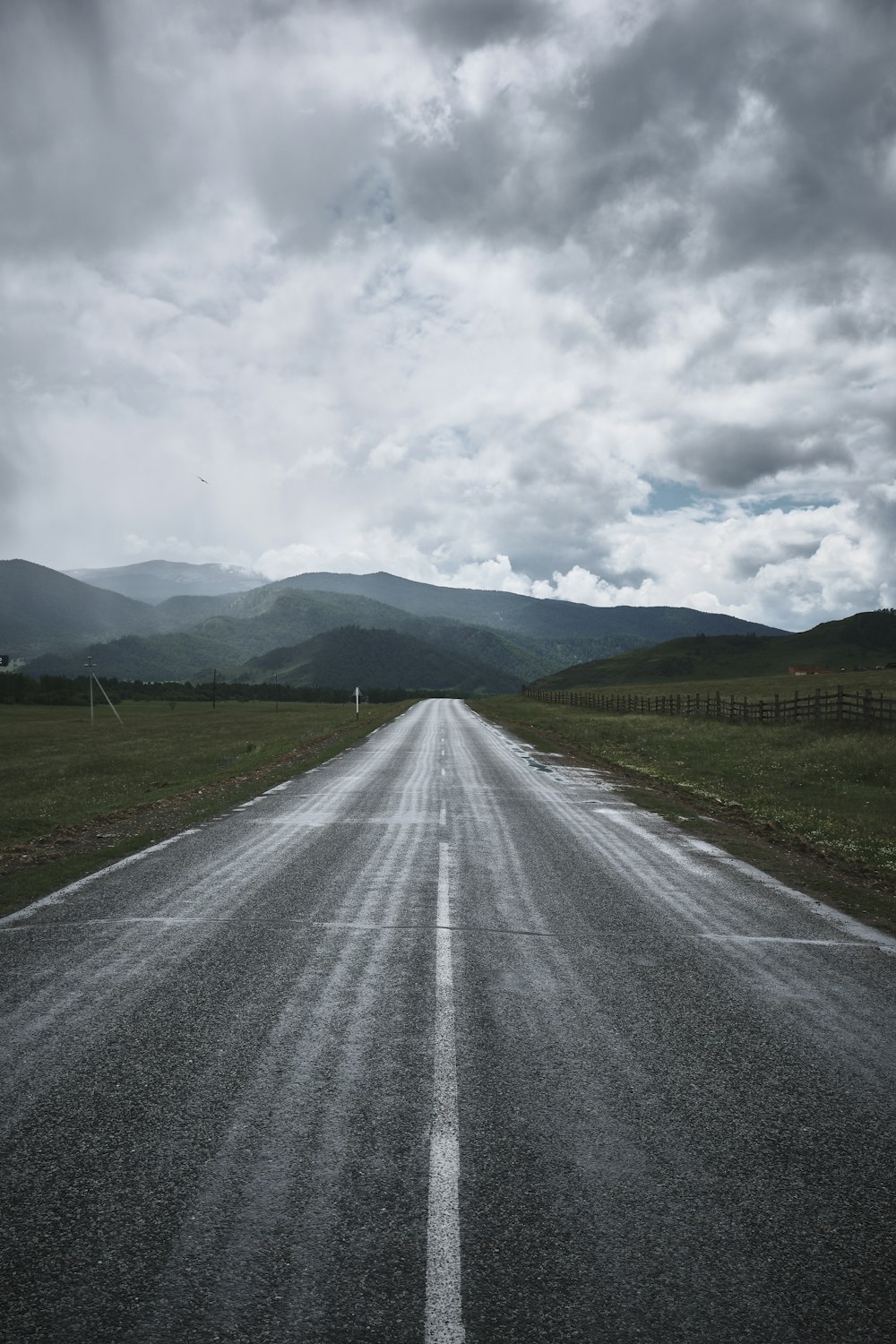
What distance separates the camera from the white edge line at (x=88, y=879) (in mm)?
7645

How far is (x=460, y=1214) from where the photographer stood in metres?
3.19

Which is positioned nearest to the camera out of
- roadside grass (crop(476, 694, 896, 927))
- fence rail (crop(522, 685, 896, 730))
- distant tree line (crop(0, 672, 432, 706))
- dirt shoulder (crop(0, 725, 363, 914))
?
dirt shoulder (crop(0, 725, 363, 914))

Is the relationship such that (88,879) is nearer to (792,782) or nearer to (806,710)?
(792,782)

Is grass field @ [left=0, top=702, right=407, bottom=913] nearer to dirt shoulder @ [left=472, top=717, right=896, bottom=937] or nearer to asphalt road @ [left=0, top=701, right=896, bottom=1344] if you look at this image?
asphalt road @ [left=0, top=701, right=896, bottom=1344]

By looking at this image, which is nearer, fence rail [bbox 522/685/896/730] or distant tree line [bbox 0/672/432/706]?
fence rail [bbox 522/685/896/730]

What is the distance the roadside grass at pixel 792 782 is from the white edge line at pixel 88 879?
9.70 metres

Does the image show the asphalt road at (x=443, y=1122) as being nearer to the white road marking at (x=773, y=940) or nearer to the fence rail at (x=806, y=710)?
the white road marking at (x=773, y=940)

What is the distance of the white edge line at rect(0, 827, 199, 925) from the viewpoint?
7.64 meters

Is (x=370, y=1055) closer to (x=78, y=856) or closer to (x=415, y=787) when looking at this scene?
(x=78, y=856)

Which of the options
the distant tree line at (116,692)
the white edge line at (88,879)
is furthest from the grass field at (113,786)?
the distant tree line at (116,692)

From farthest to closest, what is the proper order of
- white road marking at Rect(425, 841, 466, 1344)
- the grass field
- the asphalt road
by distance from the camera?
the grass field, the asphalt road, white road marking at Rect(425, 841, 466, 1344)

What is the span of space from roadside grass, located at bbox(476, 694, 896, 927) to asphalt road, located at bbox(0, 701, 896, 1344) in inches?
146

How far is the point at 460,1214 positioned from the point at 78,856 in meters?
9.41

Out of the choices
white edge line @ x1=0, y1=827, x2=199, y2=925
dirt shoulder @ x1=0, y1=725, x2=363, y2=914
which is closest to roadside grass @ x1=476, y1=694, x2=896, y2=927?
white edge line @ x1=0, y1=827, x2=199, y2=925
